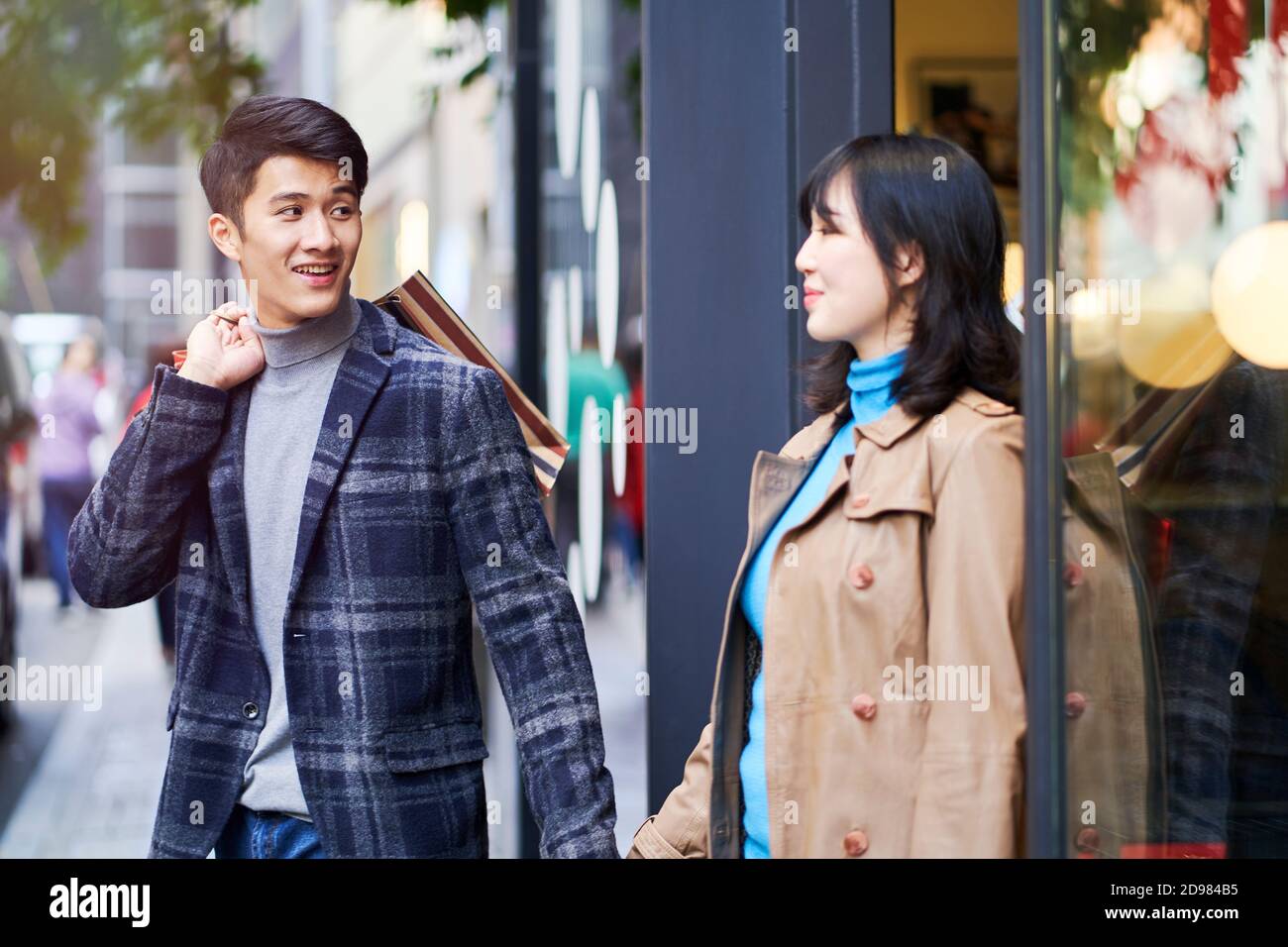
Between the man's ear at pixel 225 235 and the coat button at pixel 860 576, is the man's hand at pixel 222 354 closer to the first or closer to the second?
the man's ear at pixel 225 235

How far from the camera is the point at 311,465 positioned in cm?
246

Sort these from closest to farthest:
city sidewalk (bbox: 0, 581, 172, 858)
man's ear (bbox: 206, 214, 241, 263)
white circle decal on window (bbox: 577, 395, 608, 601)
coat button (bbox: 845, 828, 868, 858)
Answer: coat button (bbox: 845, 828, 868, 858)
man's ear (bbox: 206, 214, 241, 263)
city sidewalk (bbox: 0, 581, 172, 858)
white circle decal on window (bbox: 577, 395, 608, 601)

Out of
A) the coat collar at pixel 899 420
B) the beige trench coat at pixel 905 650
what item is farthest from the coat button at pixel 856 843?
the coat collar at pixel 899 420

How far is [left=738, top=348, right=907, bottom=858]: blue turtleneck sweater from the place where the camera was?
95.6 inches

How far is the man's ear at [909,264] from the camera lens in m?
2.42

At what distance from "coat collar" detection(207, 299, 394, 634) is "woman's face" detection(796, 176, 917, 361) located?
690 mm

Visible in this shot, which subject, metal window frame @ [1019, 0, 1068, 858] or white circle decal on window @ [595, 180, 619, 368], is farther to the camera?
white circle decal on window @ [595, 180, 619, 368]

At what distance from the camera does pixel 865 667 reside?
228 centimetres

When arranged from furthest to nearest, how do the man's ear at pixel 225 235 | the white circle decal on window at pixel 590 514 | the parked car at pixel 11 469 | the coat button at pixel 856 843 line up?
1. the parked car at pixel 11 469
2. the white circle decal on window at pixel 590 514
3. the man's ear at pixel 225 235
4. the coat button at pixel 856 843

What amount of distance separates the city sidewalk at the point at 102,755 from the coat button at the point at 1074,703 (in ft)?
8.81

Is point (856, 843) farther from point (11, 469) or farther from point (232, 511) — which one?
point (11, 469)

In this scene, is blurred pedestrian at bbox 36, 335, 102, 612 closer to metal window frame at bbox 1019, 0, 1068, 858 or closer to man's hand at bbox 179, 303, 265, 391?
man's hand at bbox 179, 303, 265, 391

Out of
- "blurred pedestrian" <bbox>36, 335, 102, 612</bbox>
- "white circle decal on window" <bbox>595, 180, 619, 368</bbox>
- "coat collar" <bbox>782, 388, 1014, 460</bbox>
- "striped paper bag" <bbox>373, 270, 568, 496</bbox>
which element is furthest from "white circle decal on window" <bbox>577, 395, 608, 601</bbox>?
"coat collar" <bbox>782, 388, 1014, 460</bbox>
